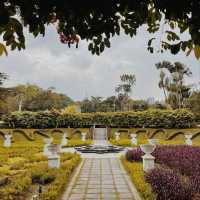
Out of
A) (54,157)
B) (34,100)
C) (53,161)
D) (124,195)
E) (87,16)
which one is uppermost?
(34,100)

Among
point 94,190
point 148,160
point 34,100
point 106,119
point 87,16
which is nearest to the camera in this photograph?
point 87,16

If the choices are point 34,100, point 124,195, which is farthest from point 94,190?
point 34,100

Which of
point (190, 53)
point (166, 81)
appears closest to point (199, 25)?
point (190, 53)

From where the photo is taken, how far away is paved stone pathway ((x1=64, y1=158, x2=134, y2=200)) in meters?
6.86

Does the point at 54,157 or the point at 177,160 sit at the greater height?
the point at 54,157

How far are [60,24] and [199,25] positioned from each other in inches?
41.9

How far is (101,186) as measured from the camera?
26.2ft

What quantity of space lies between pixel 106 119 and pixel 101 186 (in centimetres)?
2885

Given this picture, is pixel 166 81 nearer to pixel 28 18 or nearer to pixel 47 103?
pixel 47 103

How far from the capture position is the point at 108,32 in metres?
2.46

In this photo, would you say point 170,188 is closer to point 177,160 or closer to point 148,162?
point 148,162

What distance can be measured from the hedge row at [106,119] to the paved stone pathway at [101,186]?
25.0 metres

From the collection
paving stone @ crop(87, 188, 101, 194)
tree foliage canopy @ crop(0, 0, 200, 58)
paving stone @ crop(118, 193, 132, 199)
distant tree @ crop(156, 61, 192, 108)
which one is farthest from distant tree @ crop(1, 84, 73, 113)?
tree foliage canopy @ crop(0, 0, 200, 58)

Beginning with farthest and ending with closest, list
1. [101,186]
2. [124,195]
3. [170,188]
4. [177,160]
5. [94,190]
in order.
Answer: [177,160] < [101,186] < [94,190] < [124,195] < [170,188]
